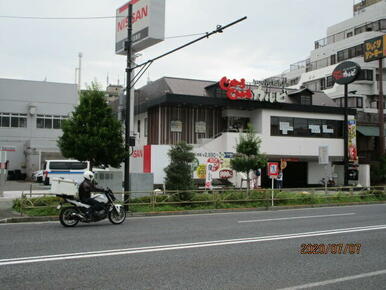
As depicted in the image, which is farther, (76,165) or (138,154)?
(76,165)

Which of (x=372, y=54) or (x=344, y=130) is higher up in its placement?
(x=372, y=54)

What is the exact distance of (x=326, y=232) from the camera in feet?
37.9

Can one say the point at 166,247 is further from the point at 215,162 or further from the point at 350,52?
the point at 350,52

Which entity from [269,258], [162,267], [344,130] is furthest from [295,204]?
[344,130]

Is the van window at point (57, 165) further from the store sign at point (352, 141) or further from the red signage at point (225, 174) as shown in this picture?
the store sign at point (352, 141)

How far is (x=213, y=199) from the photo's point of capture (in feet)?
63.7

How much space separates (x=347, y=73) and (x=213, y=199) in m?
24.7

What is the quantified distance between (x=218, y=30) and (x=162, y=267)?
9245 millimetres

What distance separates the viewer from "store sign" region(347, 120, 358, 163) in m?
39.1

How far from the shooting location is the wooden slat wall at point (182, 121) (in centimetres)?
3469

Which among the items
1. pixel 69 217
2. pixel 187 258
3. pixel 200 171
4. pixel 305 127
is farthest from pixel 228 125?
pixel 187 258

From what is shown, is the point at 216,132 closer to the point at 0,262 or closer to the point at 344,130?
the point at 344,130
